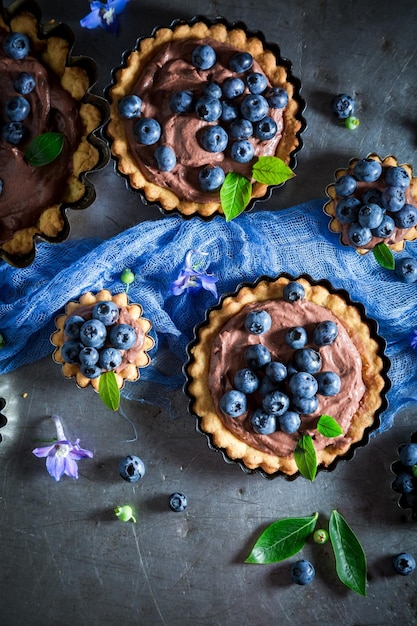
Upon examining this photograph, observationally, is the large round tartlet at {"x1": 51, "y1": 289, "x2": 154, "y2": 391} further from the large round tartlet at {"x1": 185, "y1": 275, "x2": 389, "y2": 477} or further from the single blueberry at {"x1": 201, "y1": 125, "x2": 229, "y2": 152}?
the single blueberry at {"x1": 201, "y1": 125, "x2": 229, "y2": 152}

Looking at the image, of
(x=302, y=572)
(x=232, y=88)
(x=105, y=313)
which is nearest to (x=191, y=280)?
(x=105, y=313)

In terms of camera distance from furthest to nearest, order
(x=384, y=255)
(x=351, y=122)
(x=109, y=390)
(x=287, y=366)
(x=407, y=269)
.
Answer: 1. (x=351, y=122)
2. (x=407, y=269)
3. (x=384, y=255)
4. (x=109, y=390)
5. (x=287, y=366)

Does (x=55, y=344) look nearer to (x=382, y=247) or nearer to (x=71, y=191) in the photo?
(x=71, y=191)

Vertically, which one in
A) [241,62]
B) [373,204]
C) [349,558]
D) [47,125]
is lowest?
[349,558]

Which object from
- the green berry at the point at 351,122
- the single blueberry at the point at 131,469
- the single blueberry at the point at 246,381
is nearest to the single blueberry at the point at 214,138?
the green berry at the point at 351,122

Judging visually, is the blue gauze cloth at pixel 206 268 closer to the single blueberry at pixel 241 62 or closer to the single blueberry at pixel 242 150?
the single blueberry at pixel 242 150

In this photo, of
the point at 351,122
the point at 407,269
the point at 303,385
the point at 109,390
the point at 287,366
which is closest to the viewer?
the point at 303,385

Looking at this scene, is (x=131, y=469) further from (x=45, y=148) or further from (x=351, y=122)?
(x=351, y=122)
